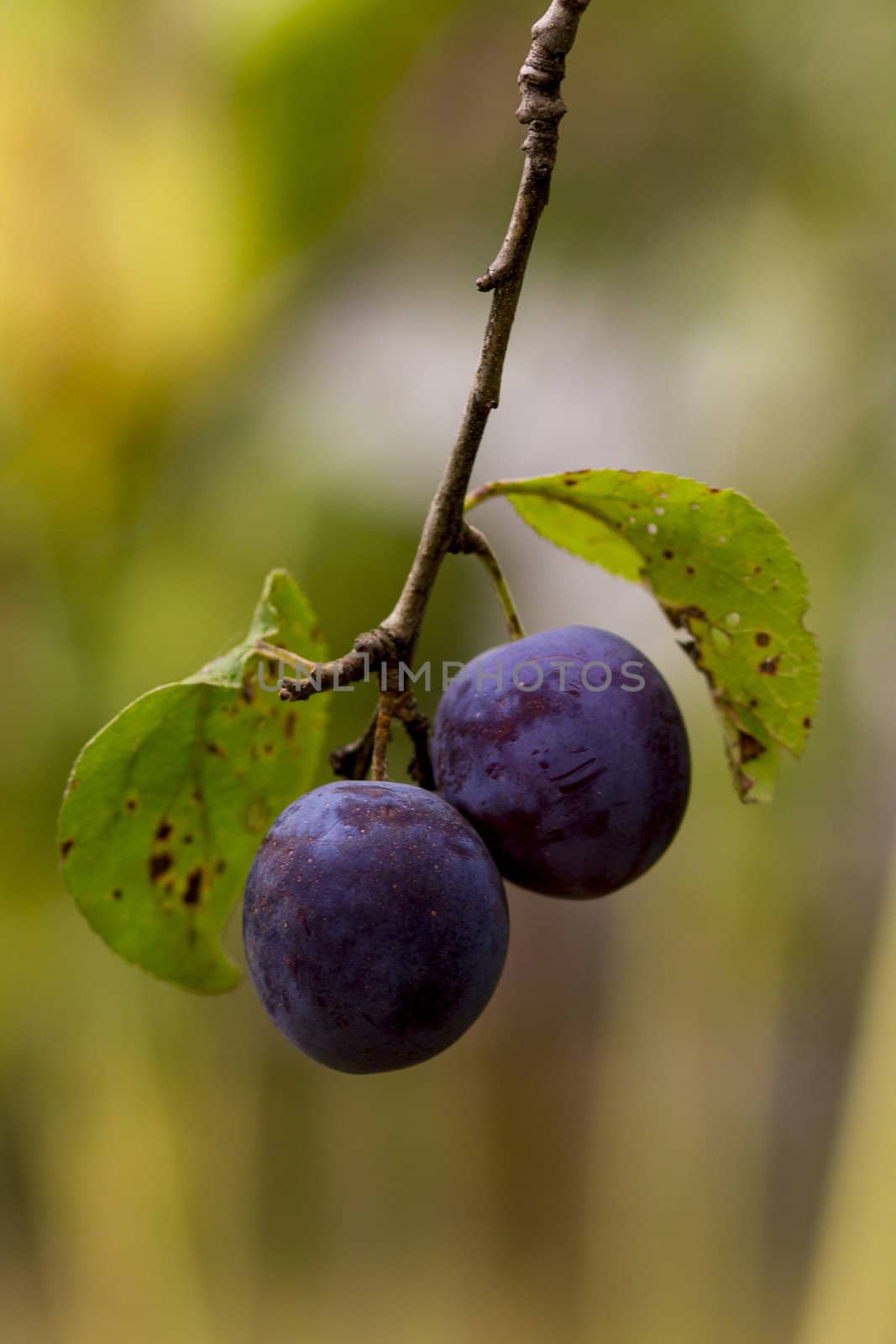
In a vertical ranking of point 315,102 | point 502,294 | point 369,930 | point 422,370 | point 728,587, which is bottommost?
point 369,930

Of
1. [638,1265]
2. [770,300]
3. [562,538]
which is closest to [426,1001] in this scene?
[562,538]

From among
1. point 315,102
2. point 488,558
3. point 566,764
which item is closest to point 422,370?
point 315,102

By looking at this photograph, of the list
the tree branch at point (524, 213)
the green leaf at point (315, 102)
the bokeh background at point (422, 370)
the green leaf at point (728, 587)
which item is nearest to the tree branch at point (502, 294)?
the tree branch at point (524, 213)

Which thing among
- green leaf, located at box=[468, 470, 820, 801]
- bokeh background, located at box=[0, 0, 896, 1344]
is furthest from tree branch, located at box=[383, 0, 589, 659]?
bokeh background, located at box=[0, 0, 896, 1344]

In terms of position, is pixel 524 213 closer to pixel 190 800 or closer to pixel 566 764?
pixel 566 764

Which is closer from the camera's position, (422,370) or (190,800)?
(190,800)

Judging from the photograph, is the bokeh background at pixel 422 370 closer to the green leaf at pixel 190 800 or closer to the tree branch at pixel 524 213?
the green leaf at pixel 190 800

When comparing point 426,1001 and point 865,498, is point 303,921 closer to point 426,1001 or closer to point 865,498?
point 426,1001
